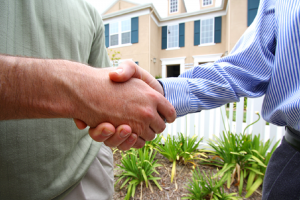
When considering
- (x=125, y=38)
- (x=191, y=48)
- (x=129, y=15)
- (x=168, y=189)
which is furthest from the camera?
(x=125, y=38)

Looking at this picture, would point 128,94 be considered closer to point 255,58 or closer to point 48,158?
point 48,158

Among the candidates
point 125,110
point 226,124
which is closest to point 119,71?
point 125,110

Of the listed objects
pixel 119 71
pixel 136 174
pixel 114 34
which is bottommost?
pixel 136 174

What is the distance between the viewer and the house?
10516mm

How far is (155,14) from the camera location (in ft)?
37.4

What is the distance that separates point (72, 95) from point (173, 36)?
12.5m

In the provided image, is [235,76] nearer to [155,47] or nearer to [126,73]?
[126,73]

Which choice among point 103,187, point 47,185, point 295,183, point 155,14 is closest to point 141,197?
point 103,187

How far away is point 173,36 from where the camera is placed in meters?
11.9

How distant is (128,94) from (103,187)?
33.0 inches

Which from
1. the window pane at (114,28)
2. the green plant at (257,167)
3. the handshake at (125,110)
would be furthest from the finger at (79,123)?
the window pane at (114,28)

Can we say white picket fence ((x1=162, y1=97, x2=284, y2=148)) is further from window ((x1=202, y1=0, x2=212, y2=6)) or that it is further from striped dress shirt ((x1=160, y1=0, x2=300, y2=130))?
window ((x1=202, y1=0, x2=212, y2=6))

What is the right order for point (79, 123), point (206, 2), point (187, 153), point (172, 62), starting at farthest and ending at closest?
point (206, 2), point (172, 62), point (187, 153), point (79, 123)

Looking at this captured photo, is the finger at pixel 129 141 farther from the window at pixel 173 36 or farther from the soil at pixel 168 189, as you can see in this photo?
the window at pixel 173 36
